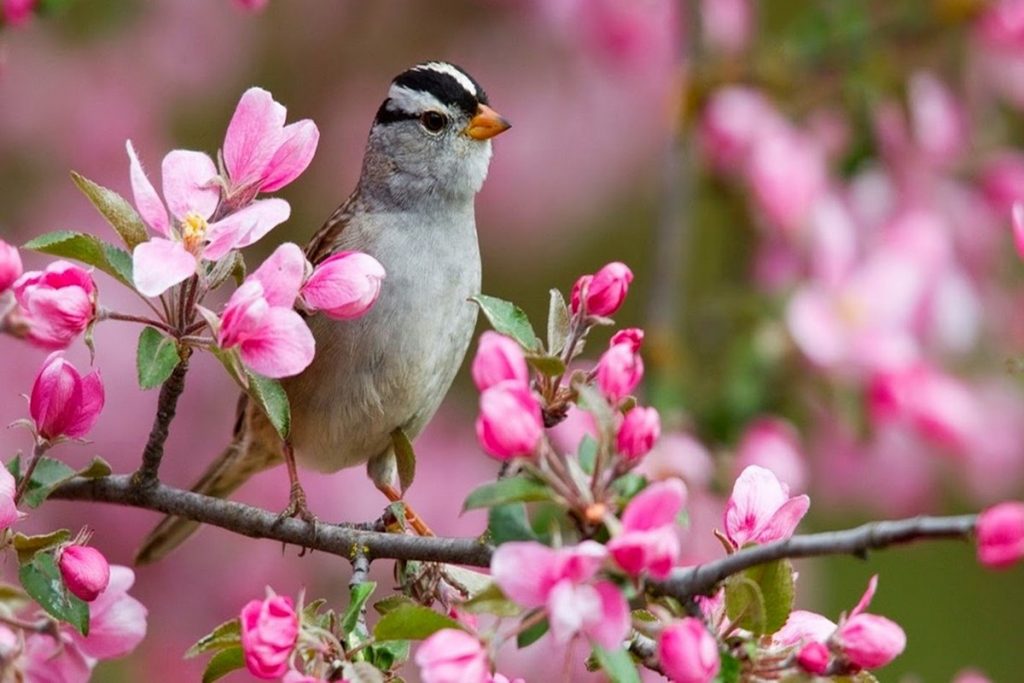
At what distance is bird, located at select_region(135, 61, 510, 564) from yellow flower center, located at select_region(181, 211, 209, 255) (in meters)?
0.77

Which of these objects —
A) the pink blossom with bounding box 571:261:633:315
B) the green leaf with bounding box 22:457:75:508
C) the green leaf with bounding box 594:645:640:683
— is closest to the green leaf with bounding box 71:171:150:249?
the green leaf with bounding box 22:457:75:508

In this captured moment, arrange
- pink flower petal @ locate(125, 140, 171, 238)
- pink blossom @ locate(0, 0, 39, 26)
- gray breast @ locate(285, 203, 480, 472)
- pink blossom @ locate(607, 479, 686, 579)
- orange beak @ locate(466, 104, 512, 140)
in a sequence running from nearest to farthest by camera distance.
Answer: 1. pink blossom @ locate(607, 479, 686, 579)
2. pink flower petal @ locate(125, 140, 171, 238)
3. pink blossom @ locate(0, 0, 39, 26)
4. gray breast @ locate(285, 203, 480, 472)
5. orange beak @ locate(466, 104, 512, 140)

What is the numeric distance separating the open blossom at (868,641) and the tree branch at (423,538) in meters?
0.10

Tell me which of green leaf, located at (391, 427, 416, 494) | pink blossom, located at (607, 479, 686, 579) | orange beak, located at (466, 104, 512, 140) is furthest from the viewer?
orange beak, located at (466, 104, 512, 140)

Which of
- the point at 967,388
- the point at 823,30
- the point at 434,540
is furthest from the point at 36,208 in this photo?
the point at 434,540

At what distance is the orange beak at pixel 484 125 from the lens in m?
2.86

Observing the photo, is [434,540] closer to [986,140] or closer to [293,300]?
[293,300]

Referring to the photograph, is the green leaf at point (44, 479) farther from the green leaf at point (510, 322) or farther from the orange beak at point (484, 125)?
the orange beak at point (484, 125)

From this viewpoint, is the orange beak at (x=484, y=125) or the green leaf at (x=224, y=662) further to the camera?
the orange beak at (x=484, y=125)

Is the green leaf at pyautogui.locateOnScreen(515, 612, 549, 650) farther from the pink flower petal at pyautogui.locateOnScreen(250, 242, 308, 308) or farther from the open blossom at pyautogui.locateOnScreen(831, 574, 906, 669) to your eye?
the pink flower petal at pyautogui.locateOnScreen(250, 242, 308, 308)

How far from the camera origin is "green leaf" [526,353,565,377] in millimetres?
1646

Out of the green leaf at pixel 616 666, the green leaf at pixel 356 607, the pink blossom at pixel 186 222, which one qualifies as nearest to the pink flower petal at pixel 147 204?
the pink blossom at pixel 186 222

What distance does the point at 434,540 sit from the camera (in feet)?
5.53

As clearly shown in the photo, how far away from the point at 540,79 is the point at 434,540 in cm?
385
